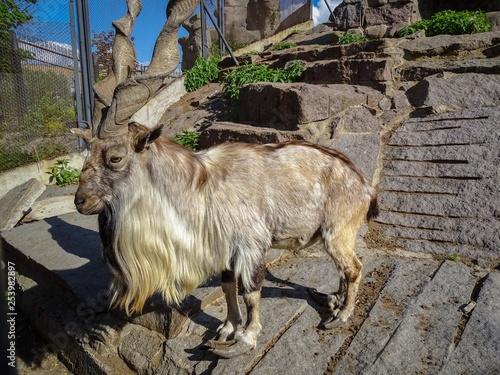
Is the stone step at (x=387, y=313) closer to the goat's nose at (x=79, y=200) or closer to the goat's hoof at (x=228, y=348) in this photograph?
the goat's hoof at (x=228, y=348)

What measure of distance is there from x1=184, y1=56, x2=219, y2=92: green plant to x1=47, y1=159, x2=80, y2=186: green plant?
3363 mm

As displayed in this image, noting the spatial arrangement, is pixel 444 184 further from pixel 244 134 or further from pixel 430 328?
pixel 244 134

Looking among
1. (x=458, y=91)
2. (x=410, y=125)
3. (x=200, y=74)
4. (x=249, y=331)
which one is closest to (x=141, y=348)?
(x=249, y=331)

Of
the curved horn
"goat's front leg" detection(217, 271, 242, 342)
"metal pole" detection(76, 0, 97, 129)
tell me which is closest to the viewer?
the curved horn

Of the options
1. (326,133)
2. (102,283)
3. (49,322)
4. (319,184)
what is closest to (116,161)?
(319,184)

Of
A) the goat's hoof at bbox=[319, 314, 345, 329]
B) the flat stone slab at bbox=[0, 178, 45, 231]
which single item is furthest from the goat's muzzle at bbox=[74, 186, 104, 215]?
the flat stone slab at bbox=[0, 178, 45, 231]

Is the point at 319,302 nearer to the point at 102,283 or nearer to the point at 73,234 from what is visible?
the point at 102,283

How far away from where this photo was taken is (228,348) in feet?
8.52

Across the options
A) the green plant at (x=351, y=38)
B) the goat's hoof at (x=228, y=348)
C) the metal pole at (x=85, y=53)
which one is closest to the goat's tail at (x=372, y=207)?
the goat's hoof at (x=228, y=348)

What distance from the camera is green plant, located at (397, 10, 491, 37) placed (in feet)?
25.4

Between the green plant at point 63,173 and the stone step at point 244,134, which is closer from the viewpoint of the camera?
the stone step at point 244,134

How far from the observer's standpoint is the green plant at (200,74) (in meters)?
9.27

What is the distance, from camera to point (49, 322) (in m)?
3.72

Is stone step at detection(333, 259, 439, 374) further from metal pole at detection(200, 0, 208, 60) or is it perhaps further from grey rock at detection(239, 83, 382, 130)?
metal pole at detection(200, 0, 208, 60)
